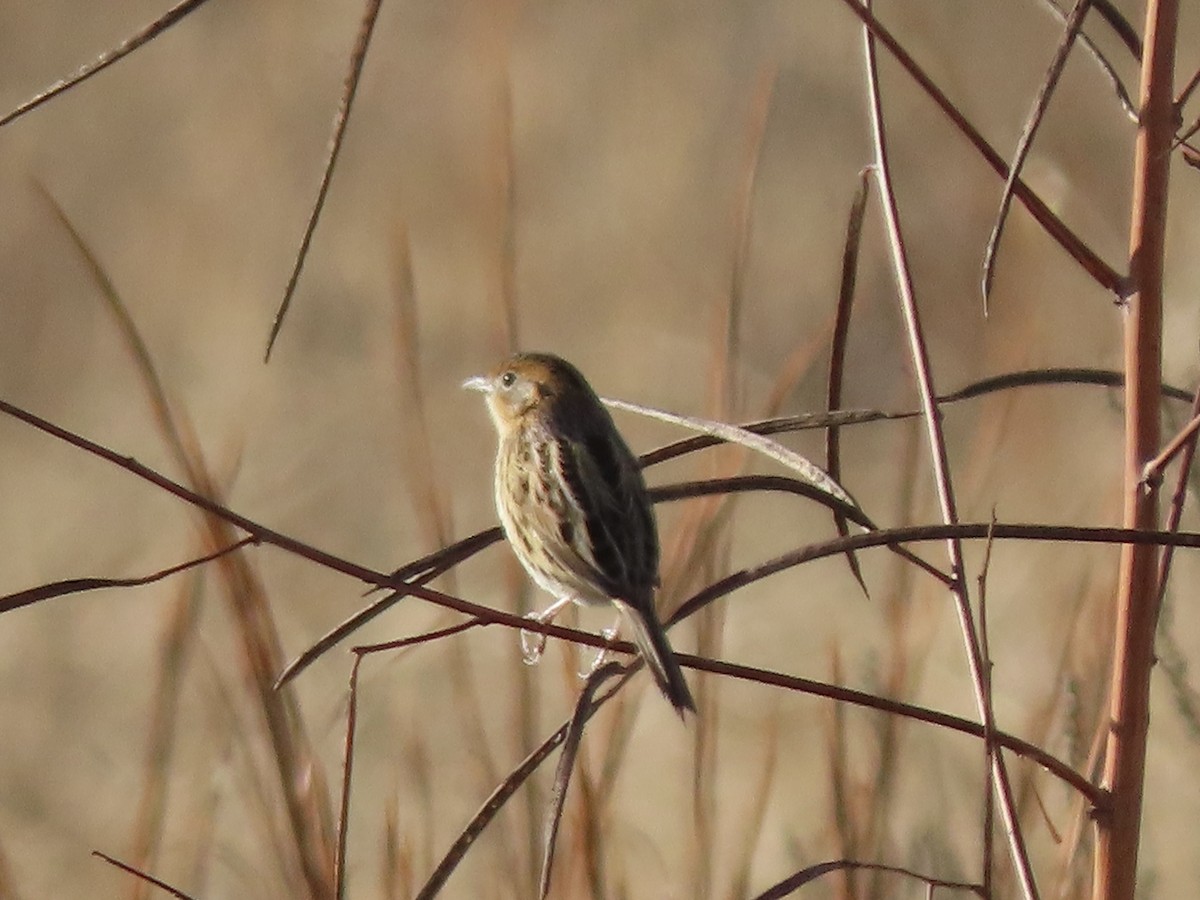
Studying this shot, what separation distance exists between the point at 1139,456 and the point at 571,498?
1.25 meters

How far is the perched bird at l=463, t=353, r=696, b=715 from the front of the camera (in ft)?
8.25

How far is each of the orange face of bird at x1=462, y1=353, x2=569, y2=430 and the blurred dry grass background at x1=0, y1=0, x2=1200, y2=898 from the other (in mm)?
1641

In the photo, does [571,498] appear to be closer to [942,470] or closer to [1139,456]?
[942,470]

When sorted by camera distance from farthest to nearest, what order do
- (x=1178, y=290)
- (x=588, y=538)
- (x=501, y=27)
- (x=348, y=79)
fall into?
(x=1178, y=290), (x=501, y=27), (x=588, y=538), (x=348, y=79)

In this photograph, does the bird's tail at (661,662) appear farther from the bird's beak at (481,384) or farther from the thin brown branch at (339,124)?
the bird's beak at (481,384)

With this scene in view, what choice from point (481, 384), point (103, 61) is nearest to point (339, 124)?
point (103, 61)

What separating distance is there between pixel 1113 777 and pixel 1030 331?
1756 millimetres

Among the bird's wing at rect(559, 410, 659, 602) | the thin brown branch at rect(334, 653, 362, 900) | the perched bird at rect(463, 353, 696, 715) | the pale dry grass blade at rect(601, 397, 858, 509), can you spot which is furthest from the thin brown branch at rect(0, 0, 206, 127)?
the bird's wing at rect(559, 410, 659, 602)

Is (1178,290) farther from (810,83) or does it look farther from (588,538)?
(588,538)

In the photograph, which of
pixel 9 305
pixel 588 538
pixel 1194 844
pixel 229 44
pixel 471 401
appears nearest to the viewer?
pixel 588 538

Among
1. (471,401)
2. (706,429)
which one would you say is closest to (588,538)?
(706,429)

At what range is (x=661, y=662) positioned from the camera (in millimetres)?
2008

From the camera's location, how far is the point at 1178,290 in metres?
7.60

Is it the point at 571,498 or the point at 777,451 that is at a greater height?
the point at 571,498
